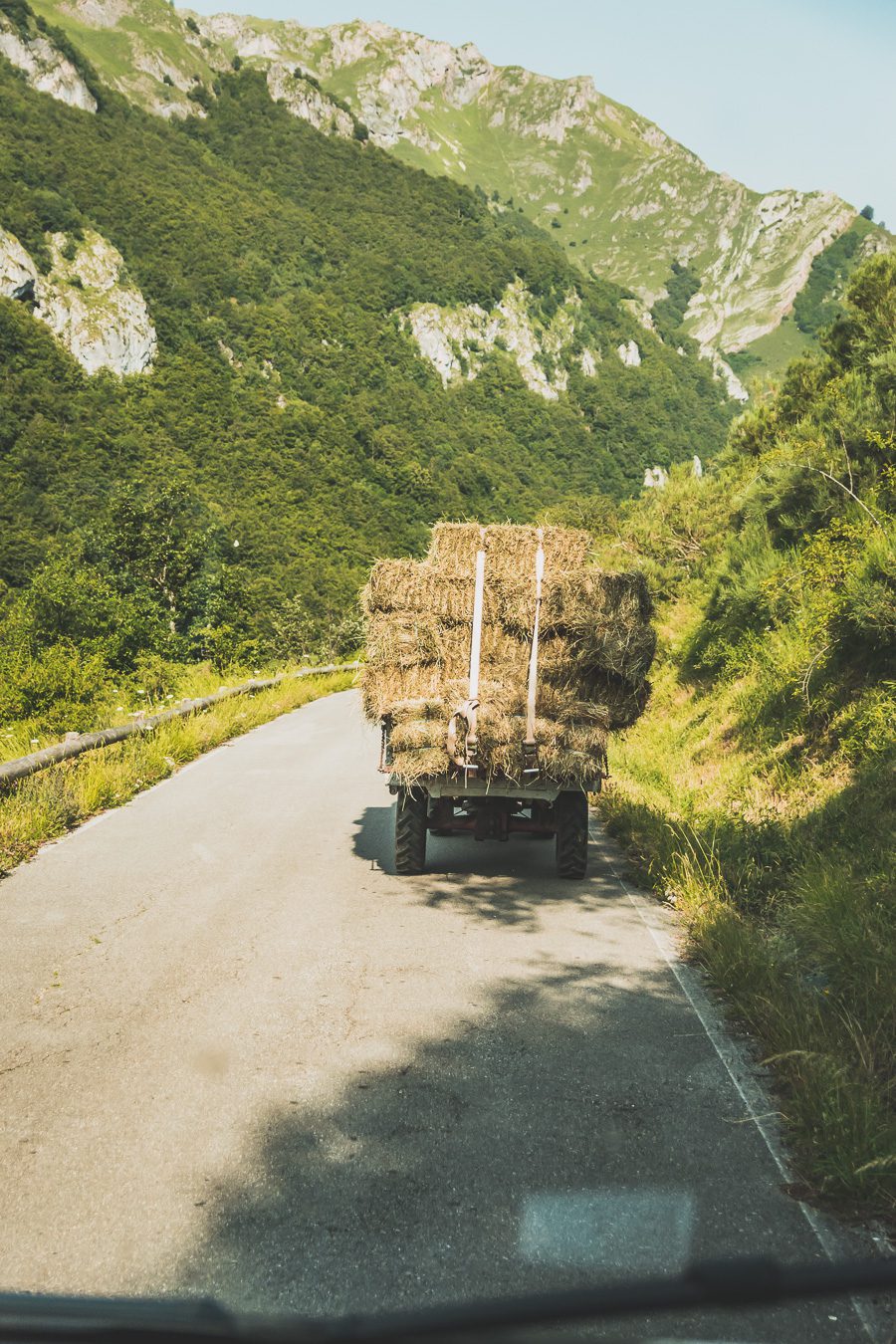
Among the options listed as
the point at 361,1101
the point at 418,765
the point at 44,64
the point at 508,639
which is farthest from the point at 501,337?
the point at 361,1101

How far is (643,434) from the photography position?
160 metres

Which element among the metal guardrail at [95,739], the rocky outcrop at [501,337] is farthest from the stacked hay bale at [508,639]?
the rocky outcrop at [501,337]

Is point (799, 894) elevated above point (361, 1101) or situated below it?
above

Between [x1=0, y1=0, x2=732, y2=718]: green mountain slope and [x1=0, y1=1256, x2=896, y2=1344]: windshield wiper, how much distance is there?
1013 inches

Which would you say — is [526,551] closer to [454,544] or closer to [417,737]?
[454,544]

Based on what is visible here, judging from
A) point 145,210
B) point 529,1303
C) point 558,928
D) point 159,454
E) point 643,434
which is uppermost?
point 145,210

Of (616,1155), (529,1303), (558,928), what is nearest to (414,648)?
(558,928)

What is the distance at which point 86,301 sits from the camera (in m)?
123

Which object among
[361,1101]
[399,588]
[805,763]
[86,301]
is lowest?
[361,1101]

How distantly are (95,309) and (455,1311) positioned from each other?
442 feet

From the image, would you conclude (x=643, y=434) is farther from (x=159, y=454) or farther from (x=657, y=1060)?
(x=657, y=1060)

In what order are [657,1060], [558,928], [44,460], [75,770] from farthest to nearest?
Answer: [44,460] < [75,770] < [558,928] < [657,1060]

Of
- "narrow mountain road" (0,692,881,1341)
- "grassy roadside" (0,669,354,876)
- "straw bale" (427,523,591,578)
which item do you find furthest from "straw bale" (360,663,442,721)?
"grassy roadside" (0,669,354,876)

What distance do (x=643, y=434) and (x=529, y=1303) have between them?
16699 centimetres
